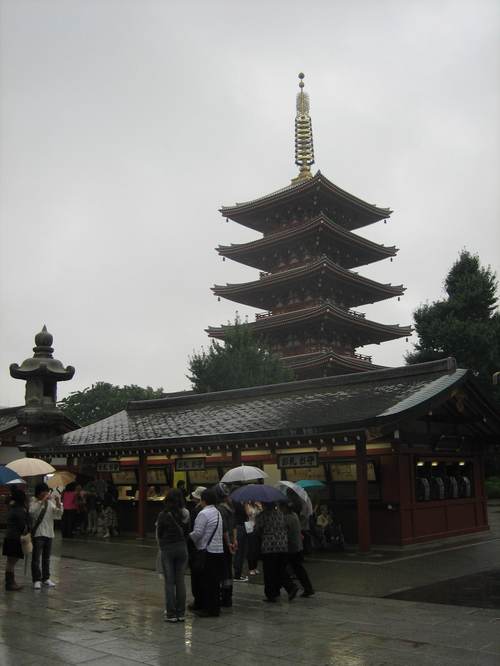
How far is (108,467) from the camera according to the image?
20.9m

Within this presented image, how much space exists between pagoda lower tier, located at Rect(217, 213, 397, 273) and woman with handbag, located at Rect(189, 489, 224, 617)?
102 ft

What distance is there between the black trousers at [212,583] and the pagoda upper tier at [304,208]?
3257cm

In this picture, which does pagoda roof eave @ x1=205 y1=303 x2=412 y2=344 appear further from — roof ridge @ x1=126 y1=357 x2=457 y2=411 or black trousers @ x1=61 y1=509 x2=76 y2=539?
black trousers @ x1=61 y1=509 x2=76 y2=539

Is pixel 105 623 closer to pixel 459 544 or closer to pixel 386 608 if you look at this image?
pixel 386 608

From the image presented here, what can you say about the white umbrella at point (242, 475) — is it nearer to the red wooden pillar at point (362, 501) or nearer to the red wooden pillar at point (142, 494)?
the red wooden pillar at point (362, 501)

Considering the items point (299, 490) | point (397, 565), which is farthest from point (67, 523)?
point (397, 565)

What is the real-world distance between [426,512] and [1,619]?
36.5 ft

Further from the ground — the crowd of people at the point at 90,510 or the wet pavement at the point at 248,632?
the crowd of people at the point at 90,510

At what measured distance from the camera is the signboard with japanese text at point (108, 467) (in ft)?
67.8

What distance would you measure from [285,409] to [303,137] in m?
35.9

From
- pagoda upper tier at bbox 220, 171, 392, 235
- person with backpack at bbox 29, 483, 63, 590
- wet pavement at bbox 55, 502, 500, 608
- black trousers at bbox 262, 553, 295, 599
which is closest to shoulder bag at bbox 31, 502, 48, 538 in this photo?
person with backpack at bbox 29, 483, 63, 590

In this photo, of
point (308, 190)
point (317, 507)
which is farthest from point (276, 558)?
point (308, 190)

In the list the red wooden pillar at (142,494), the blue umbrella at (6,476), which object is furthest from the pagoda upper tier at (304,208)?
the blue umbrella at (6,476)

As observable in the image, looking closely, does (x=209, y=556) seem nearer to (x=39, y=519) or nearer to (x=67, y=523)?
(x=39, y=519)
